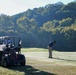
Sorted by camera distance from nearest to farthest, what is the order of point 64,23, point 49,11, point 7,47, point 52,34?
point 7,47 < point 52,34 < point 64,23 < point 49,11

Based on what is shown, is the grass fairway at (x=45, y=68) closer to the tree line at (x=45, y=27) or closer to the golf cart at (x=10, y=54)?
the golf cart at (x=10, y=54)

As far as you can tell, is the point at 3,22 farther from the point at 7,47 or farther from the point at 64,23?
the point at 7,47

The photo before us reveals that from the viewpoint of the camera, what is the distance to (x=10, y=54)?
23.0 metres

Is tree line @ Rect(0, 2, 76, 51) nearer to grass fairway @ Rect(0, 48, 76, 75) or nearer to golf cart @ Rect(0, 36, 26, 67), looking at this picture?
grass fairway @ Rect(0, 48, 76, 75)

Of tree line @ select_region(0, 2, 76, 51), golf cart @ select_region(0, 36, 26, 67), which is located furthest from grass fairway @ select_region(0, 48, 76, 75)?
tree line @ select_region(0, 2, 76, 51)

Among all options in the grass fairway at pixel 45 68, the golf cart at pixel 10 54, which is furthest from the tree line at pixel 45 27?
the golf cart at pixel 10 54

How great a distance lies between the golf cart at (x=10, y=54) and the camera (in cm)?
2273

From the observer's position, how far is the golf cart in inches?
895

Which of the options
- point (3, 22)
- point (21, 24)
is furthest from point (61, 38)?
point (3, 22)

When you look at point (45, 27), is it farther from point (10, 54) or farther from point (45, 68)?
point (45, 68)

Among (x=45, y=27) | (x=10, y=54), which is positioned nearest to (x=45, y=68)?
(x=10, y=54)

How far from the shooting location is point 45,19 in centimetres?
15988

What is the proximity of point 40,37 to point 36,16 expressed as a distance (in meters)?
66.7

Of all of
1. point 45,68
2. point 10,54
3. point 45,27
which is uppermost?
point 45,27
